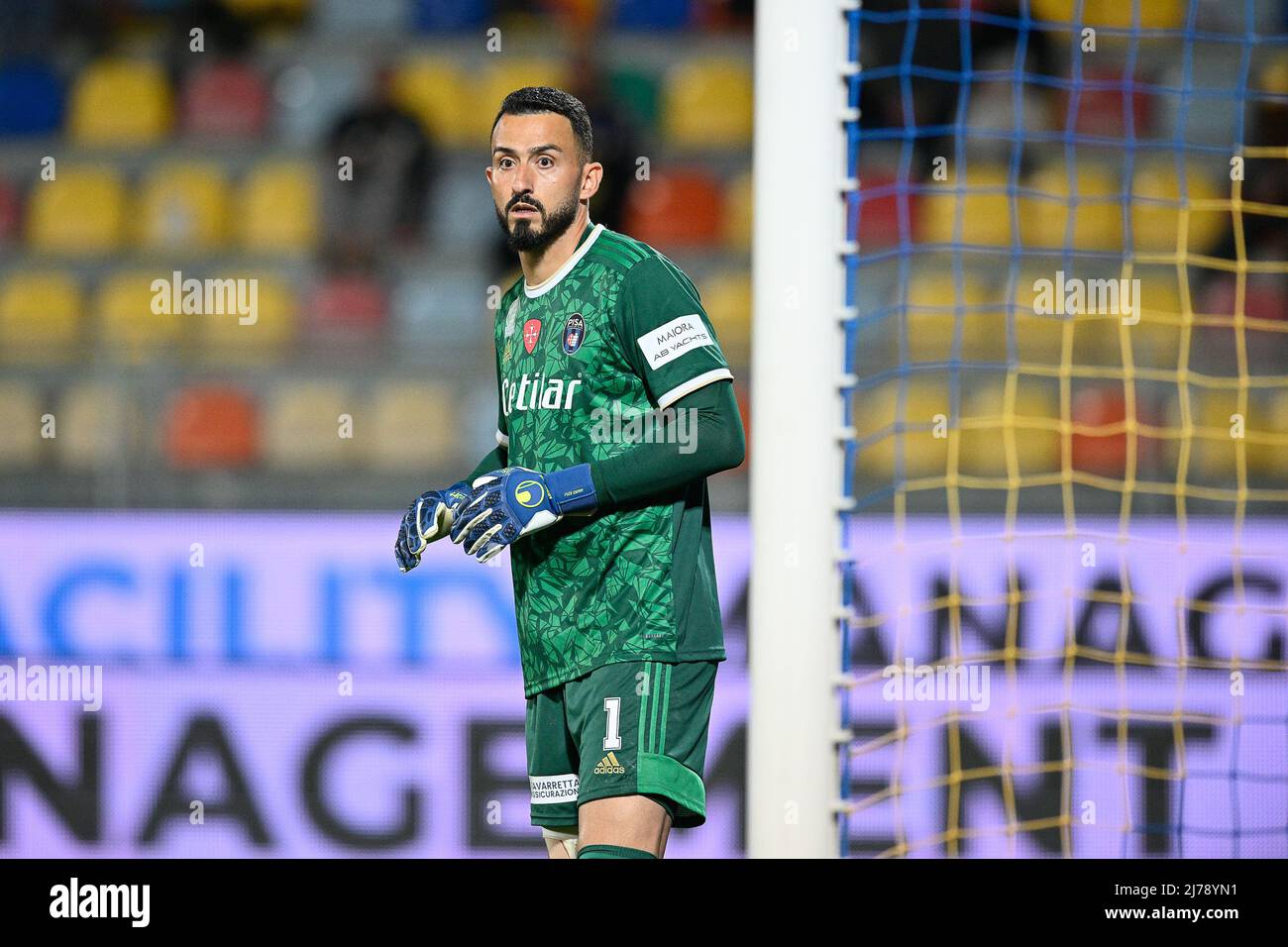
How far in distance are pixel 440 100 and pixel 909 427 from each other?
2.29 m

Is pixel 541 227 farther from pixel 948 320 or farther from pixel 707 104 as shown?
pixel 707 104

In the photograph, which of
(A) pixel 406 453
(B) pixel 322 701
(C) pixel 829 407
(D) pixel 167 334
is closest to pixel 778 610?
(C) pixel 829 407

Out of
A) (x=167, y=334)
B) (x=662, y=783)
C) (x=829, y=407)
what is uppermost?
(x=167, y=334)

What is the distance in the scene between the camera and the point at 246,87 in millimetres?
6188

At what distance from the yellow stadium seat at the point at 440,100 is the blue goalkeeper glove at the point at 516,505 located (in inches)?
143

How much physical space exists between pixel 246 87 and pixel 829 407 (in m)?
4.14

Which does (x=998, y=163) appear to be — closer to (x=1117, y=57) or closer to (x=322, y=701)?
(x=1117, y=57)

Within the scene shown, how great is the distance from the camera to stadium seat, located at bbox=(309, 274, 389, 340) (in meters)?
5.64

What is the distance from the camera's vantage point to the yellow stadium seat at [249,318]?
502cm

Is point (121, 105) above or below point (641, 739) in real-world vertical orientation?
above

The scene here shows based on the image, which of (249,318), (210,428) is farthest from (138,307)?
(210,428)

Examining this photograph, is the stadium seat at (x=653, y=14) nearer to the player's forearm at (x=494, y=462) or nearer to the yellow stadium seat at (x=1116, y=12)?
the yellow stadium seat at (x=1116, y=12)

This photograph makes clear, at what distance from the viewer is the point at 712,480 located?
4.61 meters
